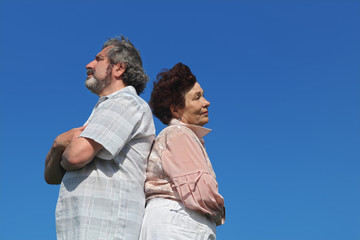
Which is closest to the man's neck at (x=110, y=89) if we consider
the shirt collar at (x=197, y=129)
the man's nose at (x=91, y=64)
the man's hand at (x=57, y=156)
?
the man's nose at (x=91, y=64)

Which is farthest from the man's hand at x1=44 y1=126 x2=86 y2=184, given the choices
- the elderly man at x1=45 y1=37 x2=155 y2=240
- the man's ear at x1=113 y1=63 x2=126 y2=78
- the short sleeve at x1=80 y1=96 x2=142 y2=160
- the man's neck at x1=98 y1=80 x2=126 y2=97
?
the man's ear at x1=113 y1=63 x2=126 y2=78

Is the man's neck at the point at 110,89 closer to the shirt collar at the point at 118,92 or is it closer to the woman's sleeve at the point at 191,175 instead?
the shirt collar at the point at 118,92

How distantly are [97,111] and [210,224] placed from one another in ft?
5.26

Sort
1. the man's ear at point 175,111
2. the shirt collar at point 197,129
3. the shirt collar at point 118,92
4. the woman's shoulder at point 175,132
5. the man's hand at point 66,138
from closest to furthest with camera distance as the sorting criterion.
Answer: the man's hand at point 66,138, the shirt collar at point 118,92, the woman's shoulder at point 175,132, the shirt collar at point 197,129, the man's ear at point 175,111

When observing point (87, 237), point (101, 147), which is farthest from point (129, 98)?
point (87, 237)

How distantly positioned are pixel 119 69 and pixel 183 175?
4.56 feet

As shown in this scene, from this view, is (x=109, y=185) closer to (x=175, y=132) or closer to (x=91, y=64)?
(x=175, y=132)

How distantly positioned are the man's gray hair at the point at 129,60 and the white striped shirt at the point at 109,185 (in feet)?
1.95

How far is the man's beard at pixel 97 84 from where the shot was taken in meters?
4.68

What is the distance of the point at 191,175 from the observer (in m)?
4.27

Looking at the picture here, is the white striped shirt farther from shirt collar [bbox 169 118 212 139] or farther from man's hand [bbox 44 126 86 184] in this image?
shirt collar [bbox 169 118 212 139]

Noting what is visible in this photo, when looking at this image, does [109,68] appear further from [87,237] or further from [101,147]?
[87,237]

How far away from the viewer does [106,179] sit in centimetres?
397

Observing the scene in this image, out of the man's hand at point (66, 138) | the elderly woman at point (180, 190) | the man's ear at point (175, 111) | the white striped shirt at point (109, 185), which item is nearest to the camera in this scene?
the white striped shirt at point (109, 185)
